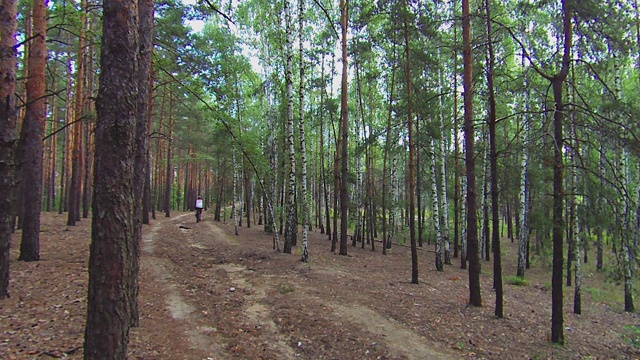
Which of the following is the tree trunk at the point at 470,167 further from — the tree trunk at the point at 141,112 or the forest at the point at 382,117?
the tree trunk at the point at 141,112

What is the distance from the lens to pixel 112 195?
298 centimetres

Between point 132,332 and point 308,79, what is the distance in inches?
745

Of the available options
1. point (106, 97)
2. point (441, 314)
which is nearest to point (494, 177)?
point (441, 314)

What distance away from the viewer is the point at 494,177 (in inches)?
325

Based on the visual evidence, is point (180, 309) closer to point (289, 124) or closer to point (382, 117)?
point (289, 124)

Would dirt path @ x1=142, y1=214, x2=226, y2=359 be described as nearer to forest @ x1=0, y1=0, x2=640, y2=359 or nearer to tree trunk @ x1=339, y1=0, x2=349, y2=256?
forest @ x1=0, y1=0, x2=640, y2=359

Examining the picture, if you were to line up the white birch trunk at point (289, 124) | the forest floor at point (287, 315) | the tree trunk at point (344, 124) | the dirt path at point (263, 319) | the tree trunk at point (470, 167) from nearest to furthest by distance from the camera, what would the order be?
the forest floor at point (287, 315) < the dirt path at point (263, 319) < the tree trunk at point (470, 167) < the white birch trunk at point (289, 124) < the tree trunk at point (344, 124)

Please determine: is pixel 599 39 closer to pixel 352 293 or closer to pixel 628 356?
pixel 628 356

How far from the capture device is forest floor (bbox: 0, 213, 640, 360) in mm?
5664

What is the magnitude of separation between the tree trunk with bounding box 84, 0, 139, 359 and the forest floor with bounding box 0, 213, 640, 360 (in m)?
2.31

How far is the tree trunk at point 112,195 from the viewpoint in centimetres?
292

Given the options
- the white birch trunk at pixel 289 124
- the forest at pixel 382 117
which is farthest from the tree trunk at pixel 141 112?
the white birch trunk at pixel 289 124

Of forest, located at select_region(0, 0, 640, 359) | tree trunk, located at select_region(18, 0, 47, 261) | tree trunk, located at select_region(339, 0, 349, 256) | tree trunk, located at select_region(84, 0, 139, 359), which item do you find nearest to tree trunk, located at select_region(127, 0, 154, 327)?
forest, located at select_region(0, 0, 640, 359)

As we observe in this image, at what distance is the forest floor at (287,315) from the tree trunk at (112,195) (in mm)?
2311
